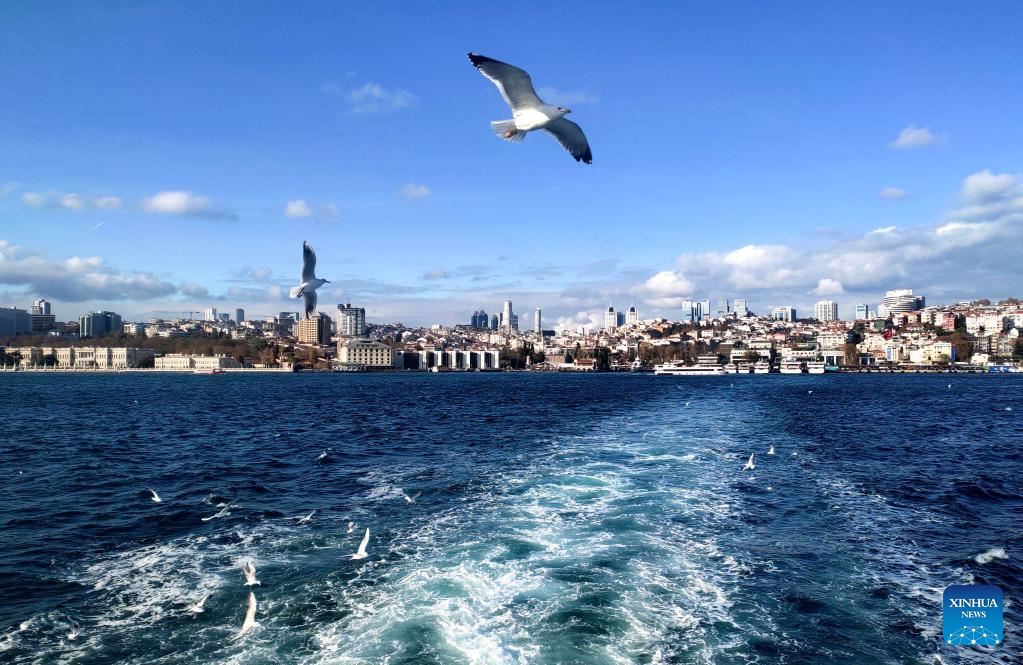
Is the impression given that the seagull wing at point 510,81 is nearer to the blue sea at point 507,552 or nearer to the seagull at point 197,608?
the blue sea at point 507,552

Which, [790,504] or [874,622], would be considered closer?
[874,622]

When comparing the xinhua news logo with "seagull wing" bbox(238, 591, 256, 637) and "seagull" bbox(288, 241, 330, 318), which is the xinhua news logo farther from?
"seagull" bbox(288, 241, 330, 318)

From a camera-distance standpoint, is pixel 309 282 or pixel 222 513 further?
pixel 309 282

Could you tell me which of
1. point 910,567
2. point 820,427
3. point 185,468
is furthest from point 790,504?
point 820,427

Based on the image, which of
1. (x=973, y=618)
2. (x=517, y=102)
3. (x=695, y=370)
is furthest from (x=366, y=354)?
(x=973, y=618)

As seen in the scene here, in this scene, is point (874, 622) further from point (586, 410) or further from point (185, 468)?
point (586, 410)

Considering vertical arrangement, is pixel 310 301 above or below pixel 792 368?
above

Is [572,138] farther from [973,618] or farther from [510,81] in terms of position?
[973,618]
